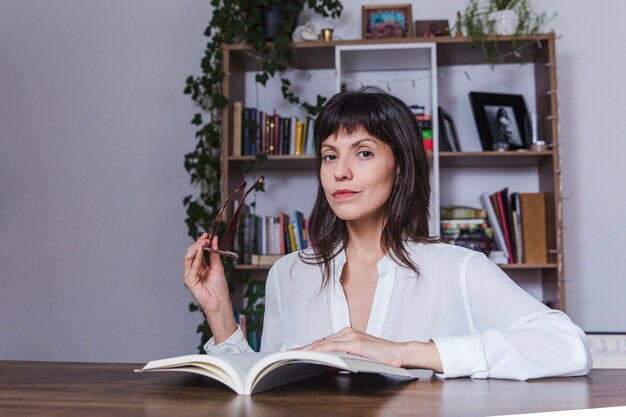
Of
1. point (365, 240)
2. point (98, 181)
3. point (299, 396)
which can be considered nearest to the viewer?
point (299, 396)

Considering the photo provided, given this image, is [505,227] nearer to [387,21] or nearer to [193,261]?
[387,21]

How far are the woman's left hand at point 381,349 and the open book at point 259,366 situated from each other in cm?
9

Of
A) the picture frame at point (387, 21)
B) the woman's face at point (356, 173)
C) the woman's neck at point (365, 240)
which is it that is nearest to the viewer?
the woman's face at point (356, 173)

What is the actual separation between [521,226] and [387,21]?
104cm

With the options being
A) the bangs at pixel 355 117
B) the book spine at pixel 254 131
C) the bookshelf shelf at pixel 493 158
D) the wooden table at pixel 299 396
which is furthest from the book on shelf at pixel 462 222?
the wooden table at pixel 299 396

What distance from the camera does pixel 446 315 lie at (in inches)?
64.8

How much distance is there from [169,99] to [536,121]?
5.42 ft

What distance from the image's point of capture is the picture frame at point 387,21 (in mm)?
3330

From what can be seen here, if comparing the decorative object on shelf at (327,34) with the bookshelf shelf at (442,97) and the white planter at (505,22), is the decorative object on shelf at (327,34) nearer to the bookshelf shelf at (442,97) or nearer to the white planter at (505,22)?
the bookshelf shelf at (442,97)

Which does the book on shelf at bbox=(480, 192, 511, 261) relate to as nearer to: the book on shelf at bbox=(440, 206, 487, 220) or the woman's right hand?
the book on shelf at bbox=(440, 206, 487, 220)

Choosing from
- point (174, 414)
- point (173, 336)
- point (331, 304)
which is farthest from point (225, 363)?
point (173, 336)

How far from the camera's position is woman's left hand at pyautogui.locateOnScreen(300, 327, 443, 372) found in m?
1.18

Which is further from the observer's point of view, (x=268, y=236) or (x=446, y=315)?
(x=268, y=236)

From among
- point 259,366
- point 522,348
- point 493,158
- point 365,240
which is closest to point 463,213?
point 493,158
